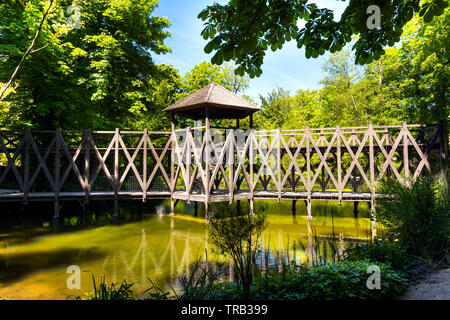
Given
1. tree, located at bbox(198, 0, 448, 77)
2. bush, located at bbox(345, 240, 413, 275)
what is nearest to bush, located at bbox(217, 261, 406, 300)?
bush, located at bbox(345, 240, 413, 275)

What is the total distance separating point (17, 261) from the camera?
329 inches

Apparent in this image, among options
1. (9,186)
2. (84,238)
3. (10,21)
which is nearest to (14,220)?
(9,186)

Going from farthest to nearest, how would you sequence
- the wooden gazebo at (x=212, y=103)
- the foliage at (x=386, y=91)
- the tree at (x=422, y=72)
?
the foliage at (x=386, y=91) < the tree at (x=422, y=72) < the wooden gazebo at (x=212, y=103)

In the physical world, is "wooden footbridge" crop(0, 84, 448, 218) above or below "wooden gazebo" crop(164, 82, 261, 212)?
below

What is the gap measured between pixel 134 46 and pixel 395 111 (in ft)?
59.0

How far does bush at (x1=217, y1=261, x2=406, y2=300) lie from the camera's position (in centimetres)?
397

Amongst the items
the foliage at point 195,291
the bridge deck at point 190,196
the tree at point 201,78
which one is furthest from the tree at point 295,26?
the tree at point 201,78

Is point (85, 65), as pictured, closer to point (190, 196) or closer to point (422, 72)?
point (190, 196)

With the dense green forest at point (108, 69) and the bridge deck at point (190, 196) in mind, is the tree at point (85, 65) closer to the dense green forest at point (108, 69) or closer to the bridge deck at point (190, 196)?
the dense green forest at point (108, 69)

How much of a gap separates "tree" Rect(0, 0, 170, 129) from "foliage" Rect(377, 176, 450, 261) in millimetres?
14953

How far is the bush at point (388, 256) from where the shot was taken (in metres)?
5.01

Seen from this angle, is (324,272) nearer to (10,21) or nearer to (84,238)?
(84,238)

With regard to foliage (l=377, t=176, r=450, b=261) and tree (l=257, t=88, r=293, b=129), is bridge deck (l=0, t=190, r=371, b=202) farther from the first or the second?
tree (l=257, t=88, r=293, b=129)

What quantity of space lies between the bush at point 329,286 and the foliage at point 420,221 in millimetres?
1386
